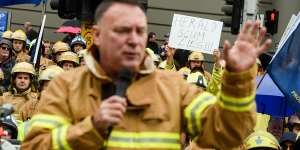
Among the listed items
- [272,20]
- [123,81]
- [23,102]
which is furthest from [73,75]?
[272,20]

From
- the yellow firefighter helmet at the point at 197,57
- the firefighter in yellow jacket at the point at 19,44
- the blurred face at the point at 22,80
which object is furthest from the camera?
the firefighter in yellow jacket at the point at 19,44

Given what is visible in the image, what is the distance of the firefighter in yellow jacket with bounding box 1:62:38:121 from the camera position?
423 inches

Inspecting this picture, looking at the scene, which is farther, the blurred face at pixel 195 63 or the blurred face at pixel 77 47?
the blurred face at pixel 77 47

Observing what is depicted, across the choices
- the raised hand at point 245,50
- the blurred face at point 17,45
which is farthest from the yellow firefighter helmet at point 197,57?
the raised hand at point 245,50

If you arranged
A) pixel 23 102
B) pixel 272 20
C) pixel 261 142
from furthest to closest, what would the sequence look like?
pixel 272 20
pixel 23 102
pixel 261 142

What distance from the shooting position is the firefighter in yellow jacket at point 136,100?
3.86m

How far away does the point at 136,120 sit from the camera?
3973 mm

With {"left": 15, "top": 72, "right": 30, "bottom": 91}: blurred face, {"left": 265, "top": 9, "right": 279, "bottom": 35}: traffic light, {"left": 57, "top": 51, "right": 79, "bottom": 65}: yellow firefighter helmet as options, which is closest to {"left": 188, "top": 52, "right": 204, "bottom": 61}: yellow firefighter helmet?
{"left": 57, "top": 51, "right": 79, "bottom": 65}: yellow firefighter helmet

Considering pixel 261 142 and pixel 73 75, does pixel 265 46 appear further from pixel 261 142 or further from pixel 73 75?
pixel 261 142

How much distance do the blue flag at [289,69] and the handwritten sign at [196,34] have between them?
2.43 meters

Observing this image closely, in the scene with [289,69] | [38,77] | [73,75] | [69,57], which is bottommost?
[38,77]

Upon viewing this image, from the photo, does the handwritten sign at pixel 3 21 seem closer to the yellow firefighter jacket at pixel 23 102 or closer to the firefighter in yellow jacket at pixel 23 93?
the firefighter in yellow jacket at pixel 23 93

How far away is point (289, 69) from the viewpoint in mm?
9047

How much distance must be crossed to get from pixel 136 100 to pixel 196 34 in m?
8.05
